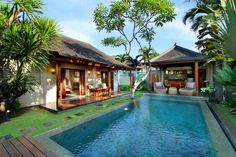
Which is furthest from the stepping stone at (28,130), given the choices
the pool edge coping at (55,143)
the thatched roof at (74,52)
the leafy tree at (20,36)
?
the thatched roof at (74,52)

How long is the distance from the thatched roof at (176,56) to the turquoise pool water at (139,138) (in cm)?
1133

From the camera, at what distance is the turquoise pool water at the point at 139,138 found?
429cm

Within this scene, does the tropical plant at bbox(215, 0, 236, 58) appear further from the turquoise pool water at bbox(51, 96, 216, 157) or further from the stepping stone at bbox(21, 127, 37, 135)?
the stepping stone at bbox(21, 127, 37, 135)

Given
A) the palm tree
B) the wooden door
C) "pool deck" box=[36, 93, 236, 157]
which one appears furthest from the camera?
the wooden door

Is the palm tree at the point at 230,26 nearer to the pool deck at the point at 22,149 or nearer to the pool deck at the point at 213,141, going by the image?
the pool deck at the point at 213,141

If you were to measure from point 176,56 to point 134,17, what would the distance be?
8.93 m

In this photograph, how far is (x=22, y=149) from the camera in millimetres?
3729

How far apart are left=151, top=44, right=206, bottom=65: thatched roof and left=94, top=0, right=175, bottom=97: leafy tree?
13.9 feet

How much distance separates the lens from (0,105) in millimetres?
6434

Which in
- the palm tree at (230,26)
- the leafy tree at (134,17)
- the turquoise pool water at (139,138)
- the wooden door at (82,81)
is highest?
the leafy tree at (134,17)

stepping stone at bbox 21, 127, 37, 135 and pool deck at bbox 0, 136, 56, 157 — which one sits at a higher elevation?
pool deck at bbox 0, 136, 56, 157

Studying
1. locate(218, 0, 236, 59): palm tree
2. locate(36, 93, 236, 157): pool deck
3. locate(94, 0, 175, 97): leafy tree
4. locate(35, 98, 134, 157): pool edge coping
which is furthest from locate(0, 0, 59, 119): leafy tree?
locate(94, 0, 175, 97): leafy tree

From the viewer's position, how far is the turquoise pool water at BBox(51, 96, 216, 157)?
169 inches

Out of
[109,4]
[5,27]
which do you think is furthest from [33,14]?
[109,4]
